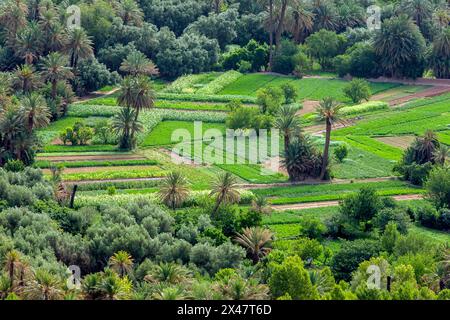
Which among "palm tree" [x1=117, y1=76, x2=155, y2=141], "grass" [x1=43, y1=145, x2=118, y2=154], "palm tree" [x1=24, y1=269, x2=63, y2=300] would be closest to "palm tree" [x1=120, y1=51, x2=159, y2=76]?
"palm tree" [x1=117, y1=76, x2=155, y2=141]

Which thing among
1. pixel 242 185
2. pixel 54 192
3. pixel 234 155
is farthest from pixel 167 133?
pixel 54 192

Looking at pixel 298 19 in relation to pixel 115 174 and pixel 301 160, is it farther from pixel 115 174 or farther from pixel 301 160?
pixel 115 174

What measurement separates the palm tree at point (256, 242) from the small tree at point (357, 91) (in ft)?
178

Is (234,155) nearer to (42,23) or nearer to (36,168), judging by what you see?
(36,168)

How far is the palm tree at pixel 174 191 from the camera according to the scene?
110438mm

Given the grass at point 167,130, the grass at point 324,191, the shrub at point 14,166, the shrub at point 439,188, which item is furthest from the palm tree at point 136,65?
the shrub at point 439,188

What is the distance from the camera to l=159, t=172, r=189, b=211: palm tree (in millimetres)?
110438

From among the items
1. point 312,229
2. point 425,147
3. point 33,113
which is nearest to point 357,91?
point 425,147

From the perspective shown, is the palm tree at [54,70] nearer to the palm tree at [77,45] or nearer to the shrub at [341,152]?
the palm tree at [77,45]

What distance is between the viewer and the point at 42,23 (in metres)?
154

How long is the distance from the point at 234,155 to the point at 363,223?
25721 mm

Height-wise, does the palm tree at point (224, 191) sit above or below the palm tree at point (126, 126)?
below

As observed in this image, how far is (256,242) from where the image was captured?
98.7m

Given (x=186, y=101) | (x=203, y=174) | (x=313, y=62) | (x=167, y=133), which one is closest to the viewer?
(x=203, y=174)
